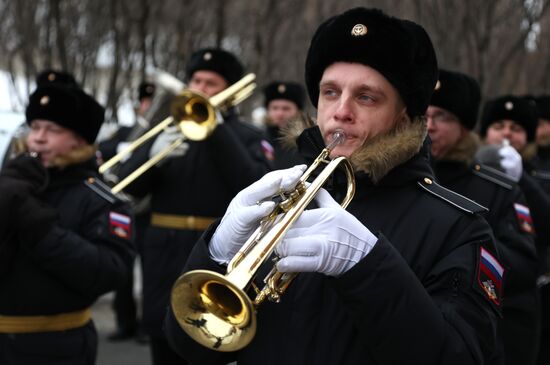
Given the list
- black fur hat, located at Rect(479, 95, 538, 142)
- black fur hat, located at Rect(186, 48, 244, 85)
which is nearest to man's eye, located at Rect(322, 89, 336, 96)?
black fur hat, located at Rect(479, 95, 538, 142)

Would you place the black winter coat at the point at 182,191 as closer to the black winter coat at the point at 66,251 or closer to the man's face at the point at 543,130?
the black winter coat at the point at 66,251

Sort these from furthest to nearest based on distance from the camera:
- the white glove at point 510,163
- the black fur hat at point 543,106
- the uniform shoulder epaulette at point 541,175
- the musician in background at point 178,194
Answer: the black fur hat at point 543,106 < the uniform shoulder epaulette at point 541,175 < the musician in background at point 178,194 < the white glove at point 510,163

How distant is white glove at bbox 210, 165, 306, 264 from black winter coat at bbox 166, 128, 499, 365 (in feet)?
0.16

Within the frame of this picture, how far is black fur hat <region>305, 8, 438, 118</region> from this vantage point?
7.94ft

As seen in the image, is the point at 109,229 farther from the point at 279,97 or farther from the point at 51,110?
the point at 279,97

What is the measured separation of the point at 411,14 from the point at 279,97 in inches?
130

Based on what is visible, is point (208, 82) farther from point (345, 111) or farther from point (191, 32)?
point (191, 32)

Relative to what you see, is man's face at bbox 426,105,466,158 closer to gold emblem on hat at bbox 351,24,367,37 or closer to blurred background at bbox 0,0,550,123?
gold emblem on hat at bbox 351,24,367,37

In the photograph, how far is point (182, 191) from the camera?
5.62m

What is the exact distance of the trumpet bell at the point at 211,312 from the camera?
202cm

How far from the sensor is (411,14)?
11367mm

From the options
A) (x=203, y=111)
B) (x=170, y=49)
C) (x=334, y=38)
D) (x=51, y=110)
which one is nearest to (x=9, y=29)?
(x=170, y=49)

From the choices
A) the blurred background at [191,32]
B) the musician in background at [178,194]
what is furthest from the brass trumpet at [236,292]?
the blurred background at [191,32]

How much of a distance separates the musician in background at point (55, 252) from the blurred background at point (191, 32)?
5781mm
